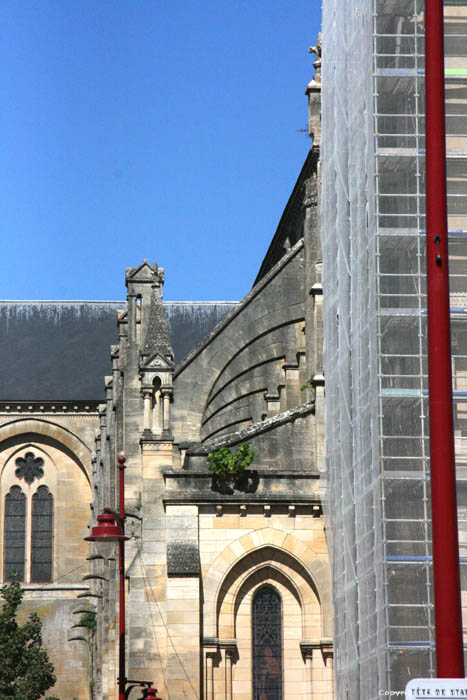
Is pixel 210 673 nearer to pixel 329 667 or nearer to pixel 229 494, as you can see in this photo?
pixel 329 667

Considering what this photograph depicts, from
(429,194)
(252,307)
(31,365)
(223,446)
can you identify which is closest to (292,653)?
(223,446)

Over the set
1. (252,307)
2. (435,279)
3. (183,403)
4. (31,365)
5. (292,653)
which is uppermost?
(31,365)

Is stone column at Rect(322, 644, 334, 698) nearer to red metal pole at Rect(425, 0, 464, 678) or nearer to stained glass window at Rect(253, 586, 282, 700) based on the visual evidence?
stained glass window at Rect(253, 586, 282, 700)

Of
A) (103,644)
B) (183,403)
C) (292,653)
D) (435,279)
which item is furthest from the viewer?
(103,644)

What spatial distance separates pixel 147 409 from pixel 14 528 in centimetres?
1959

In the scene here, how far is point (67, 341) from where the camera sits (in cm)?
4950

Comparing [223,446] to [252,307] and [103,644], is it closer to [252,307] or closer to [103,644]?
A: [252,307]

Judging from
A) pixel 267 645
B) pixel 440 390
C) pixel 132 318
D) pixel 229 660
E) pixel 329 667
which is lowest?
pixel 329 667

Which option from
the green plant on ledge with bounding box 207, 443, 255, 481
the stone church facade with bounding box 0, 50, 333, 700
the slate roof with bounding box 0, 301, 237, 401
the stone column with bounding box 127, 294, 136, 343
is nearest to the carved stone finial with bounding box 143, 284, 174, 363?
the stone church facade with bounding box 0, 50, 333, 700

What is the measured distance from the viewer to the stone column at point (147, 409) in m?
28.3

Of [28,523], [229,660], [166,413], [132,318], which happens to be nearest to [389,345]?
[229,660]

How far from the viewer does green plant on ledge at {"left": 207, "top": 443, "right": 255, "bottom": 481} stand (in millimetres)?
26531

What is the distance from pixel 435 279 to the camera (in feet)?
37.1

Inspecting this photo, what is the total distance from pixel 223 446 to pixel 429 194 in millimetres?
15741
